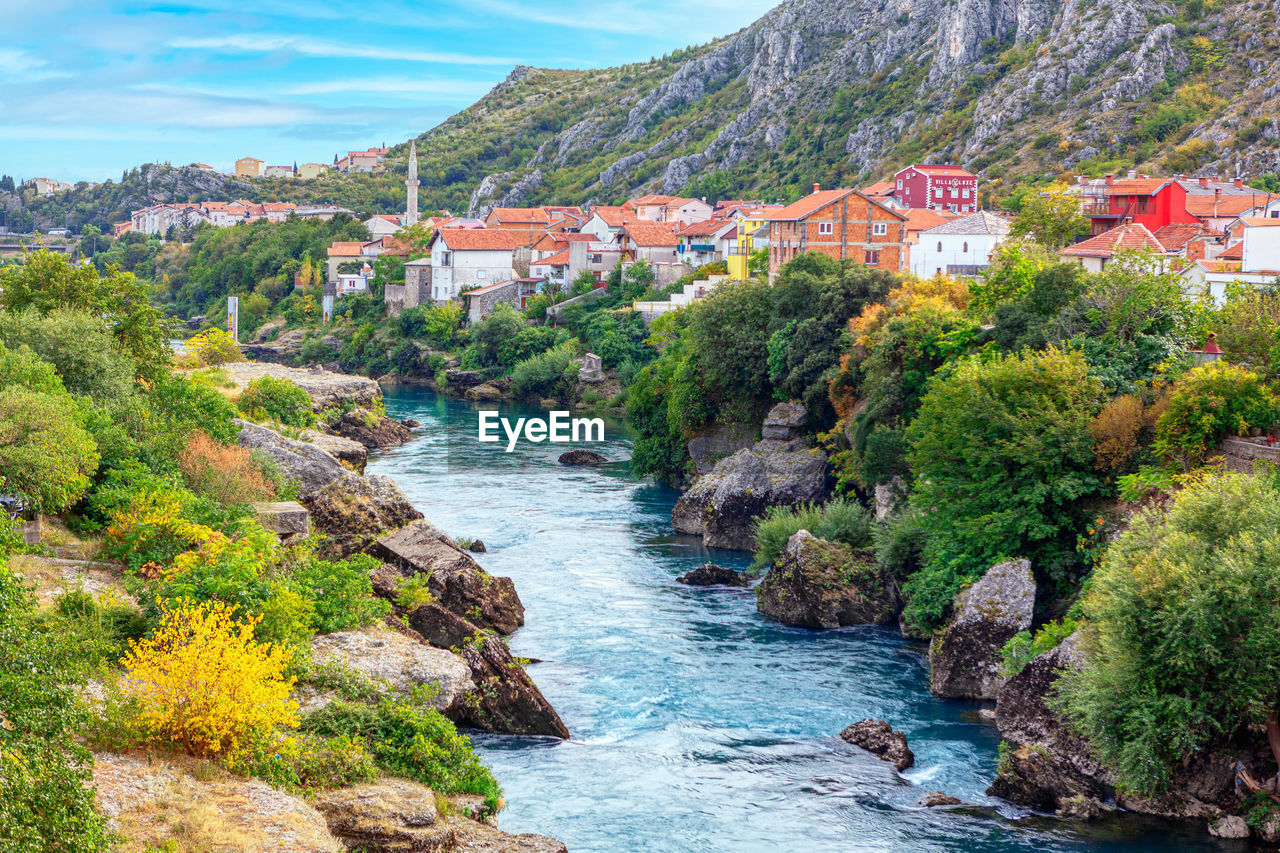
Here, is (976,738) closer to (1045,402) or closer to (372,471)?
(1045,402)

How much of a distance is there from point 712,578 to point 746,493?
6.44 m

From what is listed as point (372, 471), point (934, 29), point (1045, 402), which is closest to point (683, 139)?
point (934, 29)

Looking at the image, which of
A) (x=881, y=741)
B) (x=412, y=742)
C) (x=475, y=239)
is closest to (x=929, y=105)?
(x=475, y=239)

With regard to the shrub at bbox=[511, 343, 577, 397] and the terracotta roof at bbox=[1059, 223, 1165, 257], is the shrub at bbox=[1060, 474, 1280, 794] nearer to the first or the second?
the terracotta roof at bbox=[1059, 223, 1165, 257]

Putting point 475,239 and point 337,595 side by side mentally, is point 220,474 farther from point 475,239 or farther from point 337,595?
point 475,239

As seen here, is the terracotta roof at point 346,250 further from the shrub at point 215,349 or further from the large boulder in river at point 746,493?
the large boulder in river at point 746,493

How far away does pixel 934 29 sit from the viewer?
15312 cm

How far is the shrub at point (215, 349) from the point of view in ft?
231

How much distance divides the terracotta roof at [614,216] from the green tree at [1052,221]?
50129mm

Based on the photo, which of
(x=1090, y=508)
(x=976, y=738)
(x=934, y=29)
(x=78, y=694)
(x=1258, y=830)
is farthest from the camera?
(x=934, y=29)

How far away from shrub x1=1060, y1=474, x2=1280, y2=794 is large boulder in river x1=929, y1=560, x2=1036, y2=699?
5.61m

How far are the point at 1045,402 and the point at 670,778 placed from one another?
1542 centimetres

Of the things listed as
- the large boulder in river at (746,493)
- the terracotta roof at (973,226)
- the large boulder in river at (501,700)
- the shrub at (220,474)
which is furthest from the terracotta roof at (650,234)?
the large boulder in river at (501,700)

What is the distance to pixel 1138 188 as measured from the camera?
73125mm
